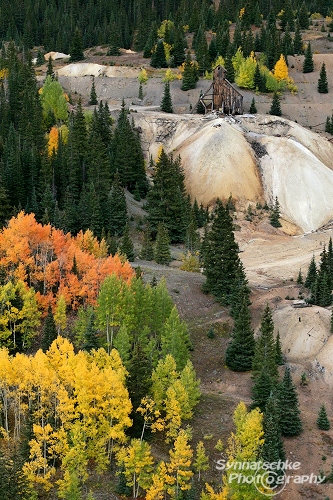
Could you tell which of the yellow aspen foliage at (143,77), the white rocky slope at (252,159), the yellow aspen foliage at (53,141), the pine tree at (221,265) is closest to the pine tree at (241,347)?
the pine tree at (221,265)

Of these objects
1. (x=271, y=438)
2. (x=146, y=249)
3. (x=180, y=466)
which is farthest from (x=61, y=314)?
(x=146, y=249)

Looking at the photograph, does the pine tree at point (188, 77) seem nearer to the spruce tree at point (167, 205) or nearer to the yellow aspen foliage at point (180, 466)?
the spruce tree at point (167, 205)

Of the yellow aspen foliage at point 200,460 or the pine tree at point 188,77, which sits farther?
the pine tree at point 188,77

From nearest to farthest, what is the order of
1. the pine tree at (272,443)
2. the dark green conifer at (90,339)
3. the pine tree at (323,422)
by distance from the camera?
the pine tree at (272,443) < the pine tree at (323,422) < the dark green conifer at (90,339)

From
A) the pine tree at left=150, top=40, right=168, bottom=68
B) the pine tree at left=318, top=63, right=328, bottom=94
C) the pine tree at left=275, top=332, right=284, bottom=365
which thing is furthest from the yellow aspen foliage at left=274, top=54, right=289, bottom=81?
the pine tree at left=275, top=332, right=284, bottom=365

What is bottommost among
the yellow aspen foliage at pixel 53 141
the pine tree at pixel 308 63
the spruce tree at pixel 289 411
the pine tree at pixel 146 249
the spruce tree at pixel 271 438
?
the pine tree at pixel 146 249

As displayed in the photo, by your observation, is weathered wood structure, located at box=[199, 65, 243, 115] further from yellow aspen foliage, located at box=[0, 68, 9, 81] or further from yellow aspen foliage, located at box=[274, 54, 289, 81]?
yellow aspen foliage, located at box=[0, 68, 9, 81]

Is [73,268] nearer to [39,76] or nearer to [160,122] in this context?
[160,122]
